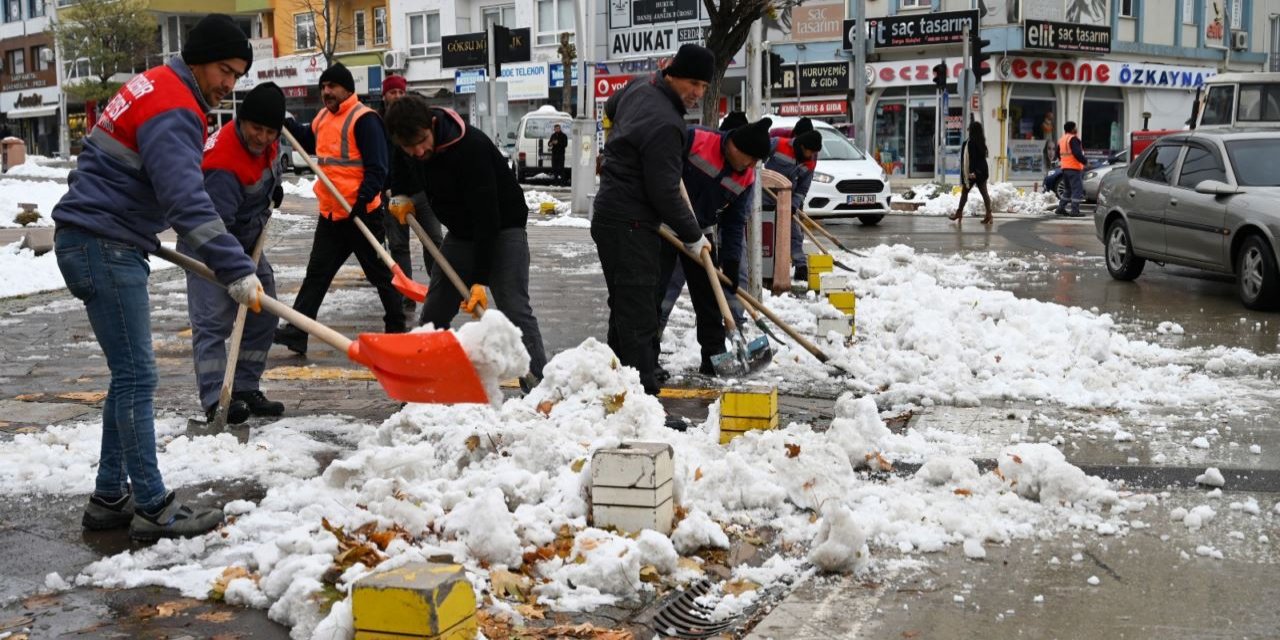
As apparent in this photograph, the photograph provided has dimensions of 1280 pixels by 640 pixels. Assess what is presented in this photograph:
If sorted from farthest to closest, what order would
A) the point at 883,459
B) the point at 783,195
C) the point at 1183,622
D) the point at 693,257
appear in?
the point at 783,195, the point at 693,257, the point at 883,459, the point at 1183,622

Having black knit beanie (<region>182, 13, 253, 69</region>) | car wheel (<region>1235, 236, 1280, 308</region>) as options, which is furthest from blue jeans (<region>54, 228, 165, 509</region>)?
car wheel (<region>1235, 236, 1280, 308</region>)

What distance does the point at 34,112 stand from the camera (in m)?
65.3

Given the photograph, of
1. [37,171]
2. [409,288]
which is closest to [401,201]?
[409,288]

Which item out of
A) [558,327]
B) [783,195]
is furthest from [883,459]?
[783,195]

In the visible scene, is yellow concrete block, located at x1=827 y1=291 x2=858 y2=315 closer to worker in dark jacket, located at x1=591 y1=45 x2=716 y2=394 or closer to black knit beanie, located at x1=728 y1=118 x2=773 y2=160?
black knit beanie, located at x1=728 y1=118 x2=773 y2=160

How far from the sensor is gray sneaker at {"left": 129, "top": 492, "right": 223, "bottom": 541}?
4785mm

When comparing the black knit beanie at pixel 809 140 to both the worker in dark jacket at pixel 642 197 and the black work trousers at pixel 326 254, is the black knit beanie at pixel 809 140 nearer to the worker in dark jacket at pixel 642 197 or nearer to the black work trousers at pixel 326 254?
the black work trousers at pixel 326 254

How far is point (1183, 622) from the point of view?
13.1ft

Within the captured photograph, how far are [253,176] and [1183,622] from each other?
4.65 metres

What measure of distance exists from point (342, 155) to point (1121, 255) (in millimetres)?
8403

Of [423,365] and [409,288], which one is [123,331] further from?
[409,288]

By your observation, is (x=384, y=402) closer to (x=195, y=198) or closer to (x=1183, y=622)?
(x=195, y=198)

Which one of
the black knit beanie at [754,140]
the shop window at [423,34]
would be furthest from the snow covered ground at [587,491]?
the shop window at [423,34]

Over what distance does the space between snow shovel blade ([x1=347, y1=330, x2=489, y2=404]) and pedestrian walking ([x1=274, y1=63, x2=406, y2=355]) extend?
14.1 feet
